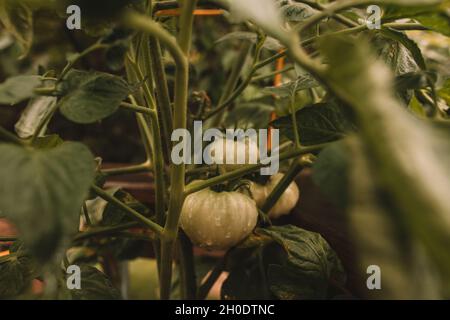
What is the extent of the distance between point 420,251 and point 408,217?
0.09ft

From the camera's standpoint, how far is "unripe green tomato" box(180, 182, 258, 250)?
0.44m

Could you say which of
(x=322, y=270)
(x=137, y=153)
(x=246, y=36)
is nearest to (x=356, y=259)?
(x=322, y=270)

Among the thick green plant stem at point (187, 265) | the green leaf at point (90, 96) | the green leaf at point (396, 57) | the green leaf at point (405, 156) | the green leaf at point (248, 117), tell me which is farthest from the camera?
the green leaf at point (248, 117)

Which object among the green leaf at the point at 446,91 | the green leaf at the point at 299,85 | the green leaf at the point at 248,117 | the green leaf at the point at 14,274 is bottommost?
the green leaf at the point at 14,274

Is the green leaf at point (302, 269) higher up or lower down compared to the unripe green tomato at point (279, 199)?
lower down

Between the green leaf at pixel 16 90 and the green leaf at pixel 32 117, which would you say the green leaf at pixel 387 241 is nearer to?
the green leaf at pixel 16 90

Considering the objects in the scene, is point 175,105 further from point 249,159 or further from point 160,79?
point 249,159

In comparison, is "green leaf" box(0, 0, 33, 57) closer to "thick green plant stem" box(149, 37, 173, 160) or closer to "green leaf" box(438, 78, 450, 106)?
"thick green plant stem" box(149, 37, 173, 160)

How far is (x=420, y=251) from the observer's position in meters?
0.18

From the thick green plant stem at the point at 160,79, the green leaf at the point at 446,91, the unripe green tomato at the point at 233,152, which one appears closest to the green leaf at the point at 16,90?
the thick green plant stem at the point at 160,79

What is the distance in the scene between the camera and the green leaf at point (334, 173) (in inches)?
8.5

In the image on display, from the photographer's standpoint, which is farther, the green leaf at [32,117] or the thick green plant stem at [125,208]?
the green leaf at [32,117]

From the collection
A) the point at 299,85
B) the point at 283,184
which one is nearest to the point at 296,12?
the point at 299,85

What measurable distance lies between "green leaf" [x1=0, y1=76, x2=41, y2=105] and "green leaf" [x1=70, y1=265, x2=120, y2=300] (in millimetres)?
158
